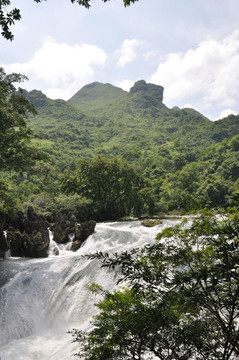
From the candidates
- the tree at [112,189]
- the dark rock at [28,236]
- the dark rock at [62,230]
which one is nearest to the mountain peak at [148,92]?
the tree at [112,189]

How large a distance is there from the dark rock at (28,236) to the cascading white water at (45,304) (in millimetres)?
2155

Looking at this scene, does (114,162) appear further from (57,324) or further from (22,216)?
(57,324)

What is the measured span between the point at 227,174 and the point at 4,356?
48.8 metres

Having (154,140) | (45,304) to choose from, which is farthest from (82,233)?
(154,140)

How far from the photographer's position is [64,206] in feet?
85.7

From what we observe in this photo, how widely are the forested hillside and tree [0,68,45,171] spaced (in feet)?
3.19

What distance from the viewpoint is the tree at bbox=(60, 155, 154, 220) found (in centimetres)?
3048

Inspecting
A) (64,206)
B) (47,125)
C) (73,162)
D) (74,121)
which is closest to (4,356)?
(64,206)

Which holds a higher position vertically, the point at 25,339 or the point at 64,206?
the point at 64,206

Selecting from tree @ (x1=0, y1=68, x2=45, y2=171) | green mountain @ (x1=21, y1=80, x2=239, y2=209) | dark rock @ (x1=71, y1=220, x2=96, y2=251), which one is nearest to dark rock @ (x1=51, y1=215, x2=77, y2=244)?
dark rock @ (x1=71, y1=220, x2=96, y2=251)

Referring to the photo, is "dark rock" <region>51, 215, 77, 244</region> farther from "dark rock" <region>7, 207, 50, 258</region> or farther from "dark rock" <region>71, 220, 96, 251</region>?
"dark rock" <region>7, 207, 50, 258</region>

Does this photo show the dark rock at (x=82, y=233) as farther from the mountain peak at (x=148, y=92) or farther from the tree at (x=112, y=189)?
the mountain peak at (x=148, y=92)

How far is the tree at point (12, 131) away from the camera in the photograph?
1285 centimetres

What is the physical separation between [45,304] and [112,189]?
21.5 metres
